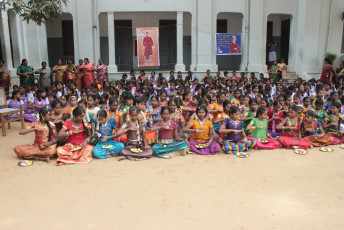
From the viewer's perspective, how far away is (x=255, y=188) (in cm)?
336

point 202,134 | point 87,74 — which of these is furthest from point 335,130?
point 87,74

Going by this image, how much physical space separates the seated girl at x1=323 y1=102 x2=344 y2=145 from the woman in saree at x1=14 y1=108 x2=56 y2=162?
4.79m

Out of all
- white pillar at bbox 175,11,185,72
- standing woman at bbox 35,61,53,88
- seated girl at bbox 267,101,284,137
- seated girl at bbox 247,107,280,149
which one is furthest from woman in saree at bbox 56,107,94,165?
white pillar at bbox 175,11,185,72

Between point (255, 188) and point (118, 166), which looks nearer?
point (255, 188)

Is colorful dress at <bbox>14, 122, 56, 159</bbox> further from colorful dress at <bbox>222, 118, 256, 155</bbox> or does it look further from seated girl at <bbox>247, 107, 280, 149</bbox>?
seated girl at <bbox>247, 107, 280, 149</bbox>

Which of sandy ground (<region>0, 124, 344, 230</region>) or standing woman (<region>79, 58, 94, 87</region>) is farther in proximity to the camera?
standing woman (<region>79, 58, 94, 87</region>)

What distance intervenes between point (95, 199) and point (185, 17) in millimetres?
12072

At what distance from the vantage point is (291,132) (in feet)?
16.8

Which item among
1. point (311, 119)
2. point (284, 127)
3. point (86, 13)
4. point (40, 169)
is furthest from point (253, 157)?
point (86, 13)

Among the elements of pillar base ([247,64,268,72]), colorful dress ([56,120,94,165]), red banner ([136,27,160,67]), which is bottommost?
colorful dress ([56,120,94,165])

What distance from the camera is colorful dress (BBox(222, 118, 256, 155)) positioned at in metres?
4.65

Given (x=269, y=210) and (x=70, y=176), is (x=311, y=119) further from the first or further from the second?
(x=70, y=176)

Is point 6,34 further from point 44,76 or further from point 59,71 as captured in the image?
point 59,71

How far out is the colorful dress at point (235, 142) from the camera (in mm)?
4652
